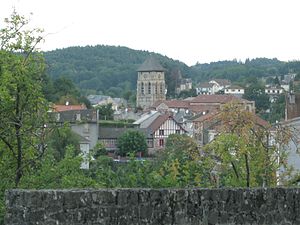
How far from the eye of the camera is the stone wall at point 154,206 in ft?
26.8

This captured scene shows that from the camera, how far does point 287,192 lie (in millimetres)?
8961

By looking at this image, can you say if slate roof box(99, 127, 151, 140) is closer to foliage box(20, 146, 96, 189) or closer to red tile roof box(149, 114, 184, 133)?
red tile roof box(149, 114, 184, 133)

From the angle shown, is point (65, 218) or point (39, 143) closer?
point (65, 218)

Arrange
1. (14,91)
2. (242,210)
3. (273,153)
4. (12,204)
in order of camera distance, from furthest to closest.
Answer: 1. (273,153)
2. (14,91)
3. (242,210)
4. (12,204)

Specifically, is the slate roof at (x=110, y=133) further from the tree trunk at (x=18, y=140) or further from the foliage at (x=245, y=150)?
the tree trunk at (x=18, y=140)

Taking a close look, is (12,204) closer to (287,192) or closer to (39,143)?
(287,192)

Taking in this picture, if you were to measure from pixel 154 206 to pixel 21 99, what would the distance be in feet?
16.3

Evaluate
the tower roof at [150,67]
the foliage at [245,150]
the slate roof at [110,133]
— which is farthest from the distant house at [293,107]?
the tower roof at [150,67]

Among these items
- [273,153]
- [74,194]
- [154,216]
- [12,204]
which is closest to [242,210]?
[154,216]

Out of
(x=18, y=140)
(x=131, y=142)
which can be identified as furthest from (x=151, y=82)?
(x=18, y=140)

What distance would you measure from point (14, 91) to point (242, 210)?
5.27 m

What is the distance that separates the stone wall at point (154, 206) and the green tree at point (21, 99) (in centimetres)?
418

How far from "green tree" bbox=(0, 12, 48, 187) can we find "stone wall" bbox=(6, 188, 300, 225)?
13.7ft

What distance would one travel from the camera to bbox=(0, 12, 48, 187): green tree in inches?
488
